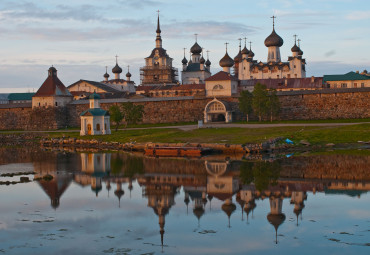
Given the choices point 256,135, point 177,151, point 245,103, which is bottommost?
point 177,151

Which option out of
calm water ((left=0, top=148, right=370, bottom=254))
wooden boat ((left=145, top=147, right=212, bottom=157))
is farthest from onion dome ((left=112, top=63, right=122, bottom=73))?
calm water ((left=0, top=148, right=370, bottom=254))

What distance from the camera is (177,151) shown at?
98.8ft

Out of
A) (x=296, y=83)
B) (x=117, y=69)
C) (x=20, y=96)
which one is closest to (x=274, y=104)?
(x=296, y=83)

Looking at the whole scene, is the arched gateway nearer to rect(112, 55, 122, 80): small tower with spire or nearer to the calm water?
the calm water

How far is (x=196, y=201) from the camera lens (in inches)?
628

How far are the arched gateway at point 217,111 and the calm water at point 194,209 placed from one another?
2389cm

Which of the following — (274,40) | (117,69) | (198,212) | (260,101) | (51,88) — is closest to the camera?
(198,212)

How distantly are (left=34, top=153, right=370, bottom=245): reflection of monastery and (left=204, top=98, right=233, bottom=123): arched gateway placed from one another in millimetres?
21890

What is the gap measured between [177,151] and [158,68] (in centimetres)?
5678

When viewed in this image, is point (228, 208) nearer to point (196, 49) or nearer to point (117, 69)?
point (196, 49)

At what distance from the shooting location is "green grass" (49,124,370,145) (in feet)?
103

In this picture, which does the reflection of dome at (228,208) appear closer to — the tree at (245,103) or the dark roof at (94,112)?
the dark roof at (94,112)

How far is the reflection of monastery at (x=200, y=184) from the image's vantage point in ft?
49.2

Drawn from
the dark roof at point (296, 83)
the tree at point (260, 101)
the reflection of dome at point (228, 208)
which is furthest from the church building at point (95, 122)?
the reflection of dome at point (228, 208)
